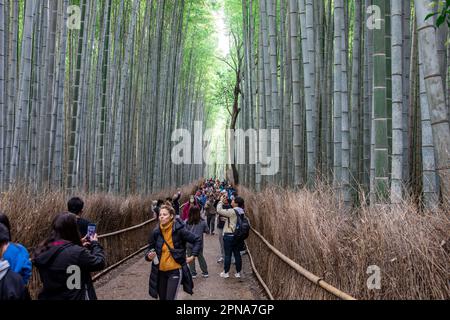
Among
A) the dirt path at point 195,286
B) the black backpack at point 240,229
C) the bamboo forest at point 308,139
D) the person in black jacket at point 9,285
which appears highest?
the bamboo forest at point 308,139

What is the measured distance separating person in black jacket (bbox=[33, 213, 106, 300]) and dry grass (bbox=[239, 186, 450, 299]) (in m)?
1.65

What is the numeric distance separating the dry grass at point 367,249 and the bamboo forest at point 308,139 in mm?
11

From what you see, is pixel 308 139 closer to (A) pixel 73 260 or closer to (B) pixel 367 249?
(B) pixel 367 249

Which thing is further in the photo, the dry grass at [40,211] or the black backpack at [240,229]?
the black backpack at [240,229]

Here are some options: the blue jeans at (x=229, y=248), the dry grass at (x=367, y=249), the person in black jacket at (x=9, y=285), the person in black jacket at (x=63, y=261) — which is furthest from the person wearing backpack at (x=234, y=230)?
the person in black jacket at (x=9, y=285)

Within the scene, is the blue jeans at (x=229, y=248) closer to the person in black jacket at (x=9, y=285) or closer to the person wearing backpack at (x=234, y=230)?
the person wearing backpack at (x=234, y=230)

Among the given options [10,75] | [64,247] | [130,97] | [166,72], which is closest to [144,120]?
[130,97]

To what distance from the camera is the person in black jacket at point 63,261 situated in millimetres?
2674

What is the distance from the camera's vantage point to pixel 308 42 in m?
5.97

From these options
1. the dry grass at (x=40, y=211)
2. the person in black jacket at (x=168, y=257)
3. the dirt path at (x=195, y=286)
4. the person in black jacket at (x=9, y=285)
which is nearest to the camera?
the person in black jacket at (x=9, y=285)

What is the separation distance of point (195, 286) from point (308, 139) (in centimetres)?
263

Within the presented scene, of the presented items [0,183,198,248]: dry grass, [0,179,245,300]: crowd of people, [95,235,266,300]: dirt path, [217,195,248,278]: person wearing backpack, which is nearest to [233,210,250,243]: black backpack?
[217,195,248,278]: person wearing backpack

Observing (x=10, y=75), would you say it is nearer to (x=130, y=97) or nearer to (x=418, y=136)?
(x=130, y=97)
